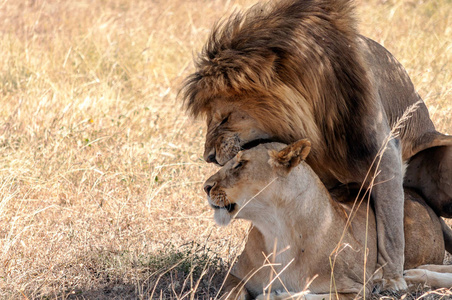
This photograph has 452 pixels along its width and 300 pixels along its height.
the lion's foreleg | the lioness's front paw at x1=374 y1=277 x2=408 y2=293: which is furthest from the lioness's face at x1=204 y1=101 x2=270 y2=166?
the lioness's front paw at x1=374 y1=277 x2=408 y2=293

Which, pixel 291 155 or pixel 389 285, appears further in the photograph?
pixel 389 285

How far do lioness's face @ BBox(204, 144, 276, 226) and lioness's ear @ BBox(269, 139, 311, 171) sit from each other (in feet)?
0.14

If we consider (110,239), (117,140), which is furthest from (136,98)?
(110,239)

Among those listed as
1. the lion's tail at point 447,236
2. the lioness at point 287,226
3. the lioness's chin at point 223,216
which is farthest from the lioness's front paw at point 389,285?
the lioness's chin at point 223,216

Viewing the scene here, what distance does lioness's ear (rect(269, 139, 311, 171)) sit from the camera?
9.83 ft

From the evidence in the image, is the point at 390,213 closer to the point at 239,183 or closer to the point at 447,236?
the point at 447,236

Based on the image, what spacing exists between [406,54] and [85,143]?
3.61 metres

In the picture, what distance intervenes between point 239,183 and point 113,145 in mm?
2411

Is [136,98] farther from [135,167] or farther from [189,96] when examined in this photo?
[189,96]

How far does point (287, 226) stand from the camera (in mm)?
3160

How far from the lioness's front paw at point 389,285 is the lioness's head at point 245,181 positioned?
79 cm

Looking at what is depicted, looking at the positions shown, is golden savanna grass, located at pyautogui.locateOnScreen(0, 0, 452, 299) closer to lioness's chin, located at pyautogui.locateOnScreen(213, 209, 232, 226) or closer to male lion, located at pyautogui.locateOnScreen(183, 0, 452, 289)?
lioness's chin, located at pyautogui.locateOnScreen(213, 209, 232, 226)

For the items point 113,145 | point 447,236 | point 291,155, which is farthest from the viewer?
point 113,145

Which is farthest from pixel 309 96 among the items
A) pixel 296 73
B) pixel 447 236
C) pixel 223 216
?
pixel 447 236
